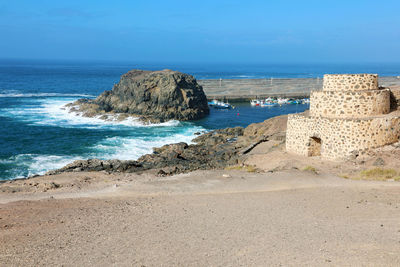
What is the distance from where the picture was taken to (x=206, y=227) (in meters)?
10.9

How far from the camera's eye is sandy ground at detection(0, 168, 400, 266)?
8.84 metres

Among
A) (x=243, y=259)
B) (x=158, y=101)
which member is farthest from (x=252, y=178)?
(x=158, y=101)

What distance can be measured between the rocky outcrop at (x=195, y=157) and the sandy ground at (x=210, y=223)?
6988 mm

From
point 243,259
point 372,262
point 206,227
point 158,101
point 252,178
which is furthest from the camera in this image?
point 158,101

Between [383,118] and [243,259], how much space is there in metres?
13.3

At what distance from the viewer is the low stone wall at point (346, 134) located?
1841cm

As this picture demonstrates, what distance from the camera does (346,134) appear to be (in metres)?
18.6

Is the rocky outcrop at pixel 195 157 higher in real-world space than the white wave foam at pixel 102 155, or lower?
higher

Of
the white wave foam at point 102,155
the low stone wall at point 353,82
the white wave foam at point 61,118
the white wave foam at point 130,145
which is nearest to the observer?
the low stone wall at point 353,82

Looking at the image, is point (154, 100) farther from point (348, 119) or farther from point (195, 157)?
point (348, 119)

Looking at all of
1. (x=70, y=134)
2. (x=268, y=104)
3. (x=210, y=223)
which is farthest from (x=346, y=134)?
(x=268, y=104)

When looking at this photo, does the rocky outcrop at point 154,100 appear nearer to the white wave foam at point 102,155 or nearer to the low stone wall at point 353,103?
the white wave foam at point 102,155

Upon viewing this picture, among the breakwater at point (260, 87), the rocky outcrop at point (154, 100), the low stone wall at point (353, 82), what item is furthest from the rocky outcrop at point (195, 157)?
the breakwater at point (260, 87)

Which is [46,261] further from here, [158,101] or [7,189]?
[158,101]
